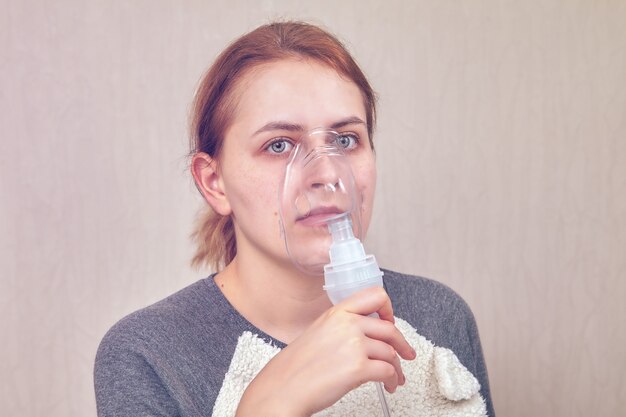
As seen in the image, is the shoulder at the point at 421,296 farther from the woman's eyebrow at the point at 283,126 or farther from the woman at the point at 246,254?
the woman's eyebrow at the point at 283,126

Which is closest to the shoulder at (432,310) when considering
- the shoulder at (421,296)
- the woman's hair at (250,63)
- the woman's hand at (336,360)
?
the shoulder at (421,296)

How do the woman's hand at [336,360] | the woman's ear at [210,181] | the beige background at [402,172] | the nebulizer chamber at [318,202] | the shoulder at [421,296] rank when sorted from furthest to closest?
1. the beige background at [402,172]
2. the shoulder at [421,296]
3. the woman's ear at [210,181]
4. the nebulizer chamber at [318,202]
5. the woman's hand at [336,360]

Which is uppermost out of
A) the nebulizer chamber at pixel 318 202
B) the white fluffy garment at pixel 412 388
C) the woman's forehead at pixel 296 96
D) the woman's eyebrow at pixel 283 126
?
the woman's forehead at pixel 296 96

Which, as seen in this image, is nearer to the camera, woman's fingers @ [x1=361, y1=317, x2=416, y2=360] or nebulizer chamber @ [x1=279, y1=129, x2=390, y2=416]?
woman's fingers @ [x1=361, y1=317, x2=416, y2=360]

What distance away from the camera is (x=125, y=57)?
1466 mm

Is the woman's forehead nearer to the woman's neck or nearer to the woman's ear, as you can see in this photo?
the woman's ear

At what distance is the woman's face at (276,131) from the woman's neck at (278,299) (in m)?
0.04

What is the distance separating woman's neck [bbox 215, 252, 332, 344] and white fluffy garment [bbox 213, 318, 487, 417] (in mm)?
40

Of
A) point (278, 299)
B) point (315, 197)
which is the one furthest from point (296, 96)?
point (278, 299)

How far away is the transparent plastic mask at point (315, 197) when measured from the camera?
923mm

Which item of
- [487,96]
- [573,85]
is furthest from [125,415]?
[573,85]

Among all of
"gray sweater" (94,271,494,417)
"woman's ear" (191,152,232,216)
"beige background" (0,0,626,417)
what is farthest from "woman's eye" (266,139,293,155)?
"beige background" (0,0,626,417)

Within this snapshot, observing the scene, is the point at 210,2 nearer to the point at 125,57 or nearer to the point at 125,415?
the point at 125,57

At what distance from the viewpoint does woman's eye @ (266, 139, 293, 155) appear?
101 centimetres
